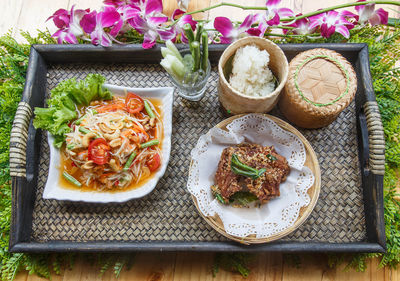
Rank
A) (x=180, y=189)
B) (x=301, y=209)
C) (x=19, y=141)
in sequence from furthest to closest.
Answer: (x=180, y=189) < (x=19, y=141) < (x=301, y=209)

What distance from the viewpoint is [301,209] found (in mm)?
2207

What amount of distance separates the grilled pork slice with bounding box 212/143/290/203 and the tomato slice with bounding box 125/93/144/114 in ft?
2.33

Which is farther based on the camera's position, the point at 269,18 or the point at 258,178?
the point at 269,18

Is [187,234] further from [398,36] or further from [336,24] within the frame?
[398,36]

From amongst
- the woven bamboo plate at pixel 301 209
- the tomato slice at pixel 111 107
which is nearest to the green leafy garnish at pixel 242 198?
the woven bamboo plate at pixel 301 209

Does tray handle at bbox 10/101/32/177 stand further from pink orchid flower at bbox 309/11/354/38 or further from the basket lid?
pink orchid flower at bbox 309/11/354/38

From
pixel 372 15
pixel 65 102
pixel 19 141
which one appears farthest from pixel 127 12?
pixel 372 15

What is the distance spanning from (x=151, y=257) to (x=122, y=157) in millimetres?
822

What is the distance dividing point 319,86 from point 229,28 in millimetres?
774

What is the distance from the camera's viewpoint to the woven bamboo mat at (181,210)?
2.36 meters

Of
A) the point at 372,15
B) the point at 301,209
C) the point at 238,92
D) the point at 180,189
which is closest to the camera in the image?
the point at 238,92

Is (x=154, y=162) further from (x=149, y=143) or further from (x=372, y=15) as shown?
(x=372, y=15)

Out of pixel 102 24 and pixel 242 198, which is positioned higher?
pixel 102 24

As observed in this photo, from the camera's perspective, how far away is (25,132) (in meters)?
2.37
